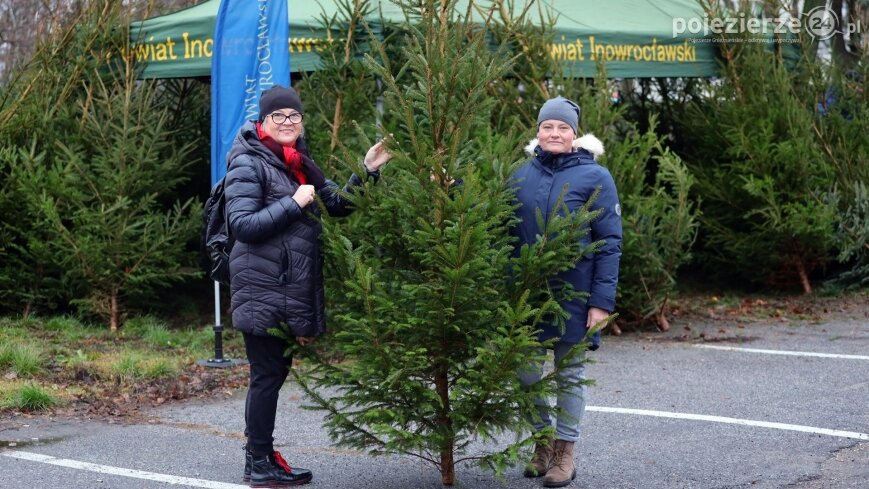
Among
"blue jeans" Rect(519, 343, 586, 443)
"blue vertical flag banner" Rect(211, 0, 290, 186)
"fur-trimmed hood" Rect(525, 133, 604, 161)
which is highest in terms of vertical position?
"blue vertical flag banner" Rect(211, 0, 290, 186)

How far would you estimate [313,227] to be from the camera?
5188 mm

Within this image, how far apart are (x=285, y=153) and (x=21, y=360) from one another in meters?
3.99

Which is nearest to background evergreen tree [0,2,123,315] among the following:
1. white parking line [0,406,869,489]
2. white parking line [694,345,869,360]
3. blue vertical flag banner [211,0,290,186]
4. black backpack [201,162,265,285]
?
blue vertical flag banner [211,0,290,186]

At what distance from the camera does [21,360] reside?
8.23 metres

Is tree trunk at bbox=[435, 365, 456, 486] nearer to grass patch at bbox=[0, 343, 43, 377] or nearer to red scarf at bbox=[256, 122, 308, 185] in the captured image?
red scarf at bbox=[256, 122, 308, 185]

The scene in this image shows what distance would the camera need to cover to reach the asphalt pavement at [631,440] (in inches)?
221

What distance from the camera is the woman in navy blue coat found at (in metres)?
5.20

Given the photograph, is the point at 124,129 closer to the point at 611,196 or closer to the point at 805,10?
the point at 611,196

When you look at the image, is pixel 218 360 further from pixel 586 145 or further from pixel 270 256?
pixel 586 145

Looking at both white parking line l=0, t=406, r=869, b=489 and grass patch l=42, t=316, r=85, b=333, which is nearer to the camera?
white parking line l=0, t=406, r=869, b=489

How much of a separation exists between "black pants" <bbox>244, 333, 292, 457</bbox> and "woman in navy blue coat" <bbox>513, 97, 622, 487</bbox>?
1172mm

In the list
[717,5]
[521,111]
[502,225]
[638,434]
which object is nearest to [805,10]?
[717,5]

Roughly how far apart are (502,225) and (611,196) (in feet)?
1.84

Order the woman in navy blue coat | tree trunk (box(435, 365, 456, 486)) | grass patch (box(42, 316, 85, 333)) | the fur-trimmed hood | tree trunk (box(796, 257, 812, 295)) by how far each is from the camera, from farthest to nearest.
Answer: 1. tree trunk (box(796, 257, 812, 295))
2. grass patch (box(42, 316, 85, 333))
3. the fur-trimmed hood
4. the woman in navy blue coat
5. tree trunk (box(435, 365, 456, 486))
